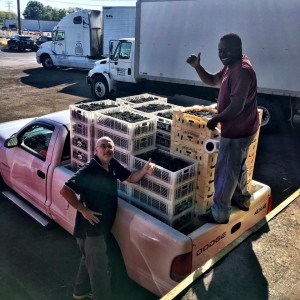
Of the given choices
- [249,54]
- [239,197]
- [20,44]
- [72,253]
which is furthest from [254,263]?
[20,44]

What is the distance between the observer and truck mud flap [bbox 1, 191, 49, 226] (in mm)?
5100

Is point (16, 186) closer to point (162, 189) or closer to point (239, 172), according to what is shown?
point (162, 189)

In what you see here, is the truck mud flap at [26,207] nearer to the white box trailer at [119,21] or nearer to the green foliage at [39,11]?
the white box trailer at [119,21]

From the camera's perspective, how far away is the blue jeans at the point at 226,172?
11.8 ft

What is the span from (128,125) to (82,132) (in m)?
0.85

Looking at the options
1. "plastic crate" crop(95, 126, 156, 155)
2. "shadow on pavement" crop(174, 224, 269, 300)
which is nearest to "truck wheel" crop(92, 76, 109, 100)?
"plastic crate" crop(95, 126, 156, 155)

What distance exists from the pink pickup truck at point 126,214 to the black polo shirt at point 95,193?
9.3 inches

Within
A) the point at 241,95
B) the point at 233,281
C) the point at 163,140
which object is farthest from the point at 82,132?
the point at 233,281

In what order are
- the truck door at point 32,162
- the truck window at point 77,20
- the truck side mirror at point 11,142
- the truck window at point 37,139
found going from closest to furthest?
the truck door at point 32,162
the truck window at point 37,139
the truck side mirror at point 11,142
the truck window at point 77,20

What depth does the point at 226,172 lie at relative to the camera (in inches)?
142

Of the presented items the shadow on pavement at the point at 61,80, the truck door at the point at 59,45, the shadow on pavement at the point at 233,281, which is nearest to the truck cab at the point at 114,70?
the shadow on pavement at the point at 61,80

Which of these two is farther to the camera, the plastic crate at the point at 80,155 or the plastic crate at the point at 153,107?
the plastic crate at the point at 153,107

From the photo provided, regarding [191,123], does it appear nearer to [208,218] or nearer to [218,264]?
[208,218]

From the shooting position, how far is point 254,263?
3.21 m
